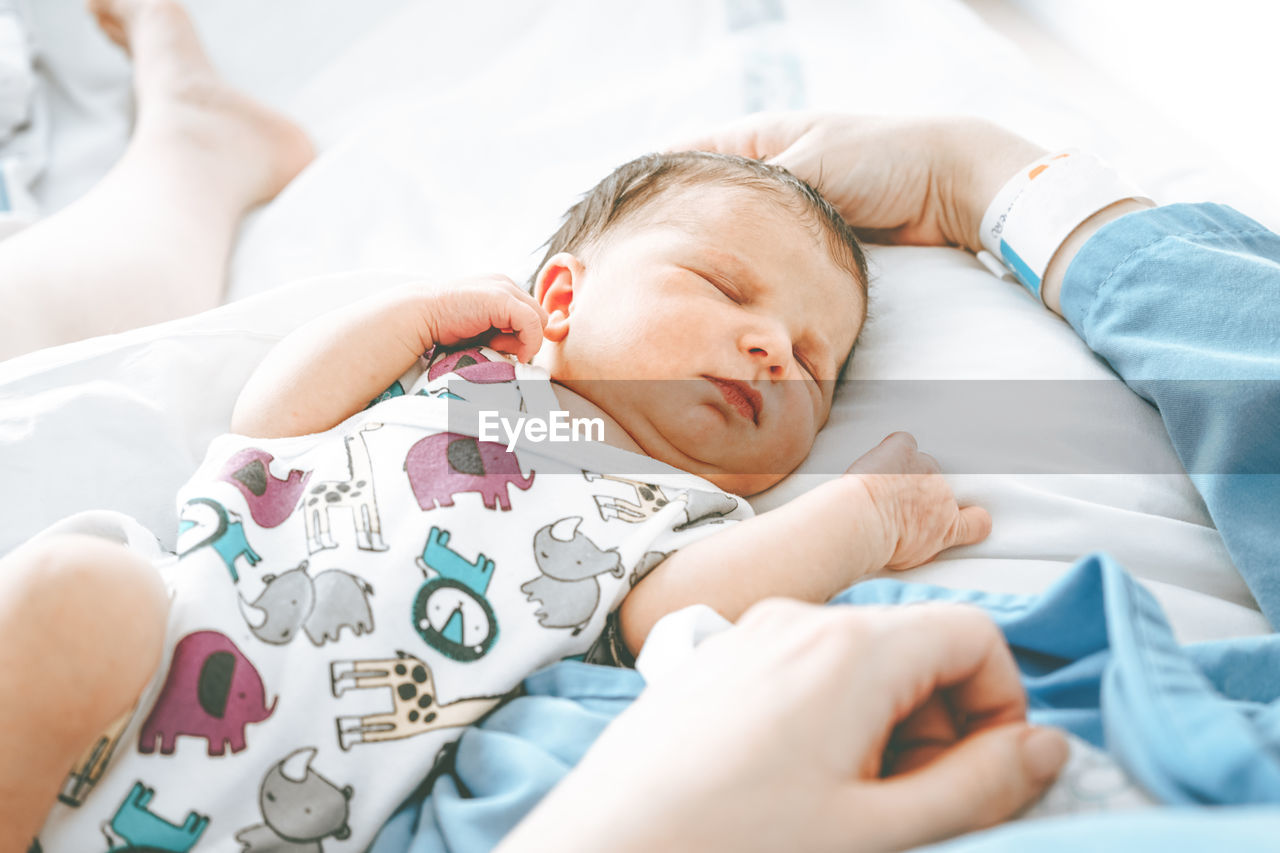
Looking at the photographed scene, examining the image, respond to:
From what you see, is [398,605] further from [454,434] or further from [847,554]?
[847,554]

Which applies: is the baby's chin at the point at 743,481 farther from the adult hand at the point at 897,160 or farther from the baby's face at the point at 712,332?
the adult hand at the point at 897,160

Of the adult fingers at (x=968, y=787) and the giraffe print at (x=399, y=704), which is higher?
the adult fingers at (x=968, y=787)

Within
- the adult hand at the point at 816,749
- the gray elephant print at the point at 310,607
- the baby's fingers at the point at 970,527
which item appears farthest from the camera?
the baby's fingers at the point at 970,527

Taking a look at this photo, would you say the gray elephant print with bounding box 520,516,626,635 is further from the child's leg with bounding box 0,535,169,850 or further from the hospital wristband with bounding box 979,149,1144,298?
the hospital wristband with bounding box 979,149,1144,298

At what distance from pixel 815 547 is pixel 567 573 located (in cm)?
21

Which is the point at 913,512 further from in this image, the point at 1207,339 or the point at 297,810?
the point at 297,810

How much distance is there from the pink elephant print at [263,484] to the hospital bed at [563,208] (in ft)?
0.45

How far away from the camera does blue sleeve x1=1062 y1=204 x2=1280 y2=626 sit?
2.49ft

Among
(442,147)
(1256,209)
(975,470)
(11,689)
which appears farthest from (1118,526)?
(442,147)

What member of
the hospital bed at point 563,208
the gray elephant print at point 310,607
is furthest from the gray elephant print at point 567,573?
the hospital bed at point 563,208

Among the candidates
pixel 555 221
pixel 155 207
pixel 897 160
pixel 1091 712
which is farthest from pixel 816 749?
pixel 155 207

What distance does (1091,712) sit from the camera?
582 millimetres

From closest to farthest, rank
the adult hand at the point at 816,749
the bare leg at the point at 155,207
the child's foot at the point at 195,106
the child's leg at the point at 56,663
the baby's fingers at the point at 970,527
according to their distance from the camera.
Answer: the adult hand at the point at 816,749 → the child's leg at the point at 56,663 → the baby's fingers at the point at 970,527 → the bare leg at the point at 155,207 → the child's foot at the point at 195,106

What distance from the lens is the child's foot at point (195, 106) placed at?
1.48 meters
